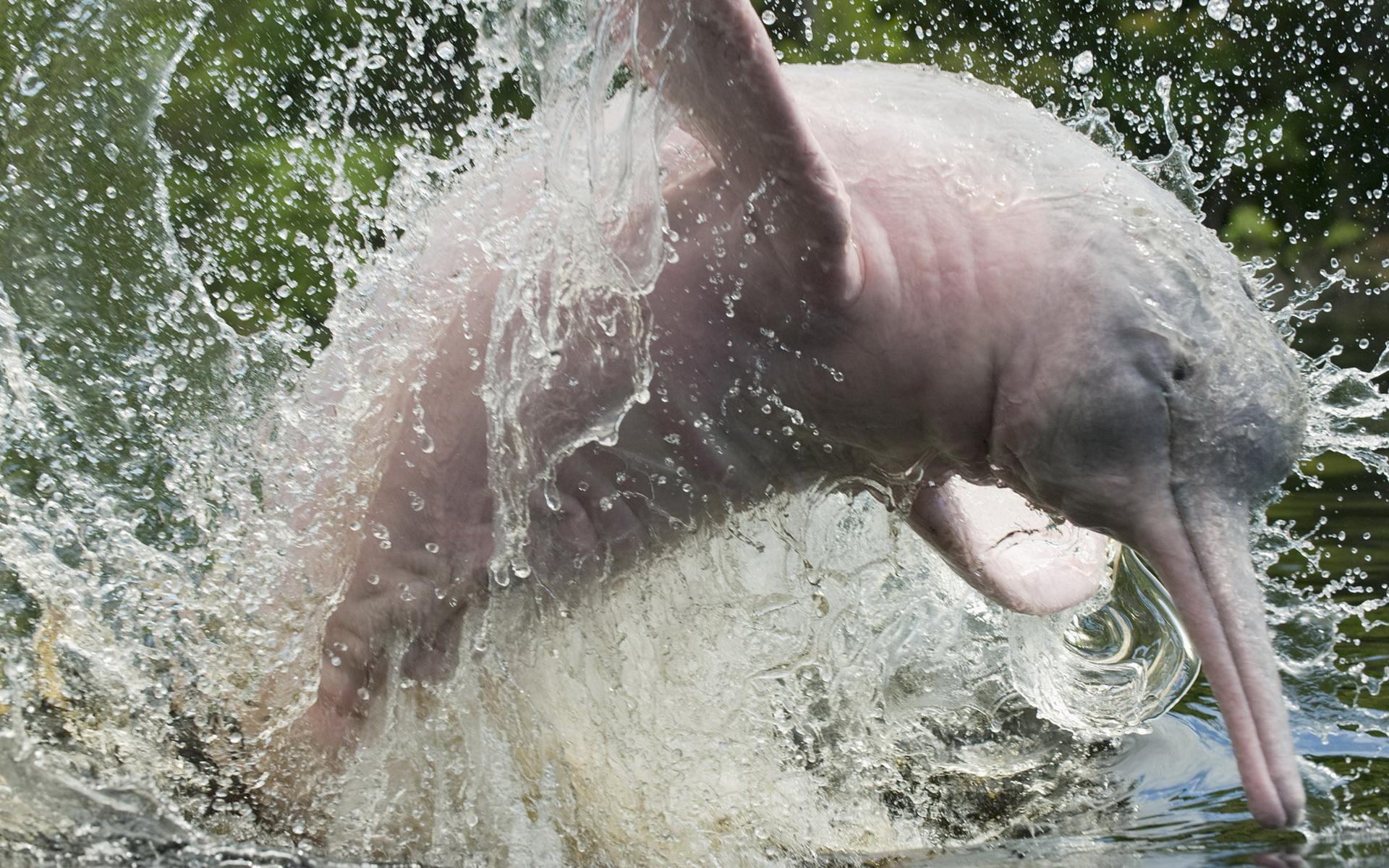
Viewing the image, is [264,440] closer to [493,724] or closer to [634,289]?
[493,724]

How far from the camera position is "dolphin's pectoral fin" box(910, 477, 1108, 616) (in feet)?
12.5

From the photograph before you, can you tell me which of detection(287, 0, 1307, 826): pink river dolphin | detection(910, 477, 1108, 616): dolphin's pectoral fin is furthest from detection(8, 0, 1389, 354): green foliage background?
detection(287, 0, 1307, 826): pink river dolphin

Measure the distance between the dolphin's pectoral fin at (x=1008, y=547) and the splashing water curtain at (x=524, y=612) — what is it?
0.54 feet

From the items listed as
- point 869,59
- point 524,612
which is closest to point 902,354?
point 524,612

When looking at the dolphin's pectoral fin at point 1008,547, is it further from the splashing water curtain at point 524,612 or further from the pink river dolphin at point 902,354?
the pink river dolphin at point 902,354

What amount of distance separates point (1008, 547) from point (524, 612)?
1.27 meters

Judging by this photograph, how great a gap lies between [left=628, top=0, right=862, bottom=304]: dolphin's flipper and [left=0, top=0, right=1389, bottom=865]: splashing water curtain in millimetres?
96

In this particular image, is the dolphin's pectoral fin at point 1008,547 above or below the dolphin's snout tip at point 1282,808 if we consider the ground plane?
below

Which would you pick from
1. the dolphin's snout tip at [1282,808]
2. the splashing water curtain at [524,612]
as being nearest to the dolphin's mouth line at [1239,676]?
the dolphin's snout tip at [1282,808]

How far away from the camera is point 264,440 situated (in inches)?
140

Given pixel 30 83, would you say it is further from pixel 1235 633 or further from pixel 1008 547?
pixel 1235 633

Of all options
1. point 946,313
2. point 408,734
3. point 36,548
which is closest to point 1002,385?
point 946,313

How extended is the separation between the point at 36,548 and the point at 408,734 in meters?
1.02

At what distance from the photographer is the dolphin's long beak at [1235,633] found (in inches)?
101
